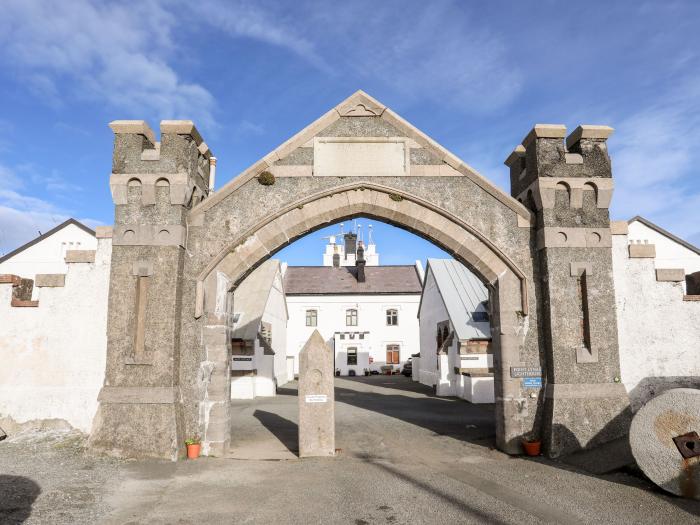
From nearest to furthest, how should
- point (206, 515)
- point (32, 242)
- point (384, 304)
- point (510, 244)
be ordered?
point (206, 515)
point (510, 244)
point (32, 242)
point (384, 304)

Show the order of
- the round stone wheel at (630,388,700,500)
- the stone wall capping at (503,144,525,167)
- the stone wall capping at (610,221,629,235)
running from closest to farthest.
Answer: the round stone wheel at (630,388,700,500)
the stone wall capping at (610,221,629,235)
the stone wall capping at (503,144,525,167)

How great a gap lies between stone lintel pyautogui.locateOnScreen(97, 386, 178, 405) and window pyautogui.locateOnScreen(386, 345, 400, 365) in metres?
34.1

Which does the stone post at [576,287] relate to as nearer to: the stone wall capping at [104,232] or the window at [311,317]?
the stone wall capping at [104,232]

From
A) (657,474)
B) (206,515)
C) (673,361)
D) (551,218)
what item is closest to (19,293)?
(206,515)

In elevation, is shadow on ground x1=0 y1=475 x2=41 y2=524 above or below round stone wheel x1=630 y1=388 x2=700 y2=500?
below

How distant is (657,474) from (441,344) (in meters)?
18.5

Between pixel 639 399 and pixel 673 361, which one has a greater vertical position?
pixel 673 361

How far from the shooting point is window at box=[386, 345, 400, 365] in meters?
42.2

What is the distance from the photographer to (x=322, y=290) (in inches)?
1706

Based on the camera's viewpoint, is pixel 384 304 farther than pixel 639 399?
Yes

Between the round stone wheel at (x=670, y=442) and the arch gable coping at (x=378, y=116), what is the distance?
4.43 metres

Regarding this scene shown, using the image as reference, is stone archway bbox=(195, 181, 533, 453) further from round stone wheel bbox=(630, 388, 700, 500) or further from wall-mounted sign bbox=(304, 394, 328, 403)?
round stone wheel bbox=(630, 388, 700, 500)

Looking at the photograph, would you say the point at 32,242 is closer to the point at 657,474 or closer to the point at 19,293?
the point at 19,293

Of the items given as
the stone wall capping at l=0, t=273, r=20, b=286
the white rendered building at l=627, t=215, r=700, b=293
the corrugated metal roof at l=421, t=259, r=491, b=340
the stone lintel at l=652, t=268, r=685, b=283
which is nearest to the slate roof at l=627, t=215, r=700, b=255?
the white rendered building at l=627, t=215, r=700, b=293
